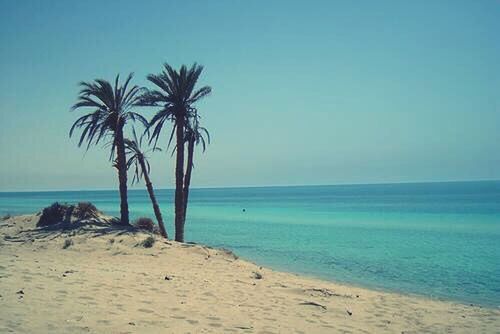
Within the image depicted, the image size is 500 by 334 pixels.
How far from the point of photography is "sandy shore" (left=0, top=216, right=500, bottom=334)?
7273 millimetres

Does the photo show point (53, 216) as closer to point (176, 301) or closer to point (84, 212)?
point (84, 212)

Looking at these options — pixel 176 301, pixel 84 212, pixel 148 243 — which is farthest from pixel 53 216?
pixel 176 301

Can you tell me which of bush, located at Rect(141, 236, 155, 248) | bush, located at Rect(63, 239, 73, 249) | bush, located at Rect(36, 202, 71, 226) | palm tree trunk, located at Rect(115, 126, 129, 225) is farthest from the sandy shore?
palm tree trunk, located at Rect(115, 126, 129, 225)

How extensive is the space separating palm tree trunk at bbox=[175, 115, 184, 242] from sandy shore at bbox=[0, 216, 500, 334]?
4.91 m

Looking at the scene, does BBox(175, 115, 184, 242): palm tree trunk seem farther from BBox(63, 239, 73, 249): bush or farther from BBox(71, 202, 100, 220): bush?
BBox(63, 239, 73, 249): bush

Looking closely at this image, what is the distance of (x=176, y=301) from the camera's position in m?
9.09

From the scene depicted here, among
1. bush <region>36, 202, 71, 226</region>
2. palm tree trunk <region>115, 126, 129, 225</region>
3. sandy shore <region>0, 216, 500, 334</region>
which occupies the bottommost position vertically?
sandy shore <region>0, 216, 500, 334</region>

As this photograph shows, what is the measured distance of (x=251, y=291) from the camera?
436 inches

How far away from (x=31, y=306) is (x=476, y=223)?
4695 cm

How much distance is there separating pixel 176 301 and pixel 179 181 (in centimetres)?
1197

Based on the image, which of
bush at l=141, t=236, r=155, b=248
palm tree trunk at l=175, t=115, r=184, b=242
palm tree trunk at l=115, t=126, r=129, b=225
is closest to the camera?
bush at l=141, t=236, r=155, b=248

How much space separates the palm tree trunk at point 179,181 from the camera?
20625mm

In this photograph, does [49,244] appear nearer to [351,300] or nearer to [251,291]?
[251,291]

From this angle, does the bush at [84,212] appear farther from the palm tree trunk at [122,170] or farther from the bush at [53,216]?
the palm tree trunk at [122,170]
